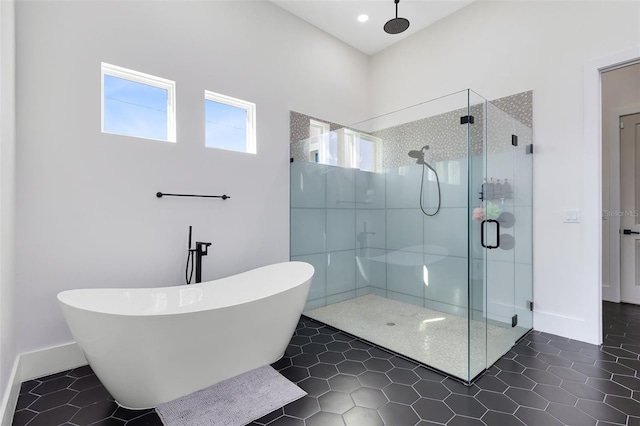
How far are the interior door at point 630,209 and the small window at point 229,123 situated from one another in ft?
13.8

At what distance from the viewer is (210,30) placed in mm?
2803

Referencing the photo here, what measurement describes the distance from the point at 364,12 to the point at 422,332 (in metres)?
3.27

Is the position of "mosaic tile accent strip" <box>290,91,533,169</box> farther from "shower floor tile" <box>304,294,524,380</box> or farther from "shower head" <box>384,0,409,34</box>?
"shower floor tile" <box>304,294,524,380</box>

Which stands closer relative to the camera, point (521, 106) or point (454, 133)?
point (454, 133)

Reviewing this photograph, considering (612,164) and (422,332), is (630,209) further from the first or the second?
(422,332)

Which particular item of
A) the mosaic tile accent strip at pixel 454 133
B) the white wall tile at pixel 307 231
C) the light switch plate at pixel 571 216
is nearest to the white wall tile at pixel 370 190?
the mosaic tile accent strip at pixel 454 133

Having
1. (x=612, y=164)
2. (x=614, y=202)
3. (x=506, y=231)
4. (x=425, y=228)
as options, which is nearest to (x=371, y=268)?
(x=425, y=228)

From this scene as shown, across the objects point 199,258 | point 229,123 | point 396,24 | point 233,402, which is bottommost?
point 233,402

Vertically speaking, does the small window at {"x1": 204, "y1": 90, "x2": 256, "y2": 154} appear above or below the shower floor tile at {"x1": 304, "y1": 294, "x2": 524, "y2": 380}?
above

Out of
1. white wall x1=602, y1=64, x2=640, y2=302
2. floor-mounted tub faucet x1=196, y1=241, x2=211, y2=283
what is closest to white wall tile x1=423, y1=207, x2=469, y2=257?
floor-mounted tub faucet x1=196, y1=241, x2=211, y2=283

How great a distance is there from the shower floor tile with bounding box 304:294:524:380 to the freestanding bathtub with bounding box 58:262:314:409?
34.5 inches

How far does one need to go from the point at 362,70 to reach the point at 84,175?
11.4ft

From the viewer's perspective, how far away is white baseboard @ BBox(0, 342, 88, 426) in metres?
1.81

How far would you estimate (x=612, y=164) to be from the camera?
11.7 ft
